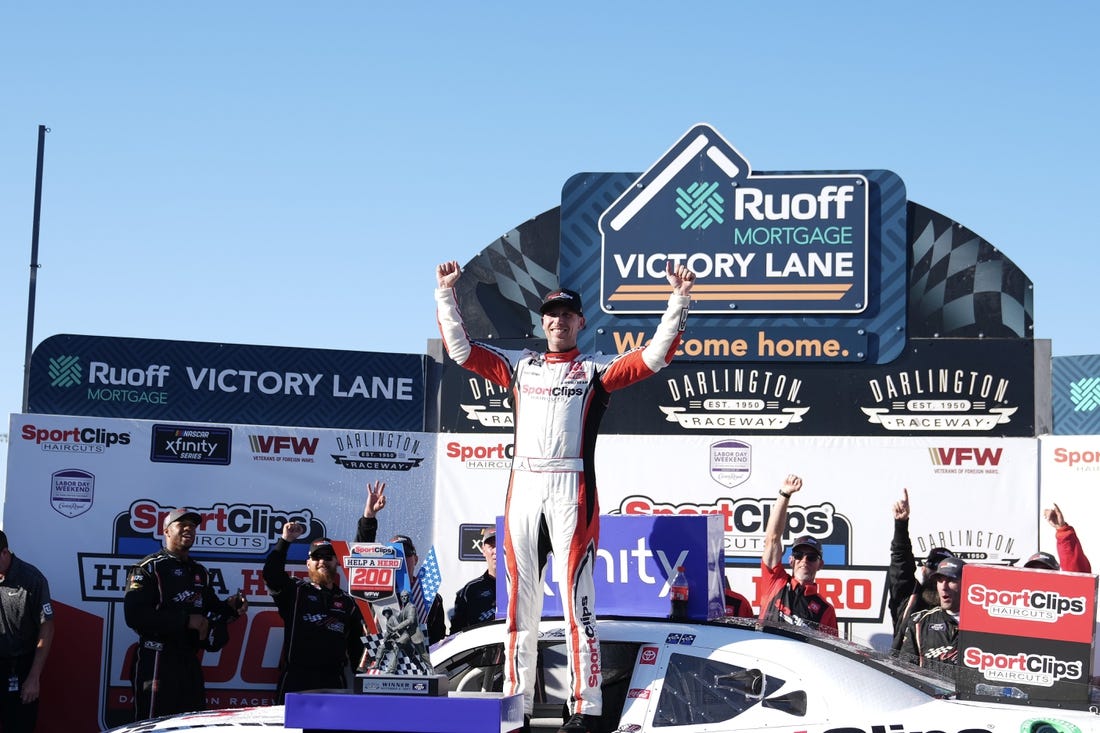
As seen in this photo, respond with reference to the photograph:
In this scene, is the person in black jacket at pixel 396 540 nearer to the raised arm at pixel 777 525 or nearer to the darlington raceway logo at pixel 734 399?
the raised arm at pixel 777 525

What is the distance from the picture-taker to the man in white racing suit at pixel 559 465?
5.30 m

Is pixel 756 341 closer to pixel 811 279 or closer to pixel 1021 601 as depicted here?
pixel 811 279

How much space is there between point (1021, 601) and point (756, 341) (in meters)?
4.22

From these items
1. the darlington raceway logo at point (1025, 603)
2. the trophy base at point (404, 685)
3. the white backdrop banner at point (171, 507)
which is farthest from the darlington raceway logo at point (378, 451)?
the darlington raceway logo at point (1025, 603)

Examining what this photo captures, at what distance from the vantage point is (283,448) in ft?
30.9

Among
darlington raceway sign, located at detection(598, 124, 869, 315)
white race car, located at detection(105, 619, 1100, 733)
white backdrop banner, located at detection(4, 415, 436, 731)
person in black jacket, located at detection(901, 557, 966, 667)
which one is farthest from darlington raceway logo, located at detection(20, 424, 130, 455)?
person in black jacket, located at detection(901, 557, 966, 667)

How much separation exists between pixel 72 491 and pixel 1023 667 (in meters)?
6.67

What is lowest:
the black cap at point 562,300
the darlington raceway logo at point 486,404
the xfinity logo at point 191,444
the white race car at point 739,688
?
the white race car at point 739,688

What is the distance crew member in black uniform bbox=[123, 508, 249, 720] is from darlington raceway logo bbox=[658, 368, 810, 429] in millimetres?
3408

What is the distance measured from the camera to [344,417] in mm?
9562

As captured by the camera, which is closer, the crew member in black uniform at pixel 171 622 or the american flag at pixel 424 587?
the american flag at pixel 424 587

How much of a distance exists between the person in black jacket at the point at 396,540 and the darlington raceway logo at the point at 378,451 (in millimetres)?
531

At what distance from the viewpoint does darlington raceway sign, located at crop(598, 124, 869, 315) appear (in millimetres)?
9211

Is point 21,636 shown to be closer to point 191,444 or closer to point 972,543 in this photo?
point 191,444
